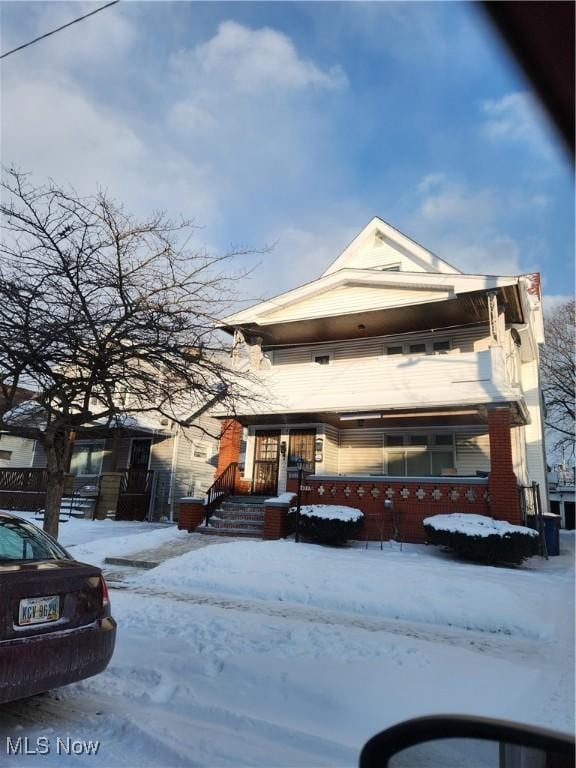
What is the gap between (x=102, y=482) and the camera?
67.5ft

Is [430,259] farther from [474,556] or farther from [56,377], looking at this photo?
[56,377]

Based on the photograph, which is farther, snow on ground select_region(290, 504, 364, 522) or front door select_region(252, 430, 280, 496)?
front door select_region(252, 430, 280, 496)

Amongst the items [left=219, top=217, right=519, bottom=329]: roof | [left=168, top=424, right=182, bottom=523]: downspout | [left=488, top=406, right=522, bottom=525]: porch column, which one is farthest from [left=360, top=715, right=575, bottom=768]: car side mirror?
[left=168, top=424, right=182, bottom=523]: downspout

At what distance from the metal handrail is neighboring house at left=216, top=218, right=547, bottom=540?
0.30 meters

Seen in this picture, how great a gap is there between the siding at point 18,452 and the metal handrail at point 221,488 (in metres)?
14.9

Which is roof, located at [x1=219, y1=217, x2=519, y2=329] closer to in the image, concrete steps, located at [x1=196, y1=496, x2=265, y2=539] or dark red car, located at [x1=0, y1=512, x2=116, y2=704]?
concrete steps, located at [x1=196, y1=496, x2=265, y2=539]

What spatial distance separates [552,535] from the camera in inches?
517

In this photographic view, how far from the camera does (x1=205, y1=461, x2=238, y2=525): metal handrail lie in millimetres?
14700

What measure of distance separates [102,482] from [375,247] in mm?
14229

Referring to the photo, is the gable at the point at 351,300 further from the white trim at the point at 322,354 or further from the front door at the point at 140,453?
the front door at the point at 140,453

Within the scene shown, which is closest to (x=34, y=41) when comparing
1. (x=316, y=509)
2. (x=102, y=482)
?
(x=316, y=509)

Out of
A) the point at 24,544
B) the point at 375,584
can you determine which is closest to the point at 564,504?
the point at 375,584

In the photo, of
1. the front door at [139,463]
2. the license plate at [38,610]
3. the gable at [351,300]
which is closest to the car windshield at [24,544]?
the license plate at [38,610]

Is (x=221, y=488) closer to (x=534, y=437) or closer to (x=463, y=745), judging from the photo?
(x=534, y=437)
